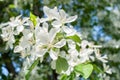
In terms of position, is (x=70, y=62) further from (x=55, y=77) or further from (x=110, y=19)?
(x=110, y=19)

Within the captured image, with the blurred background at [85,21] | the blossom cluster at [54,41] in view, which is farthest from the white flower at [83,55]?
the blurred background at [85,21]

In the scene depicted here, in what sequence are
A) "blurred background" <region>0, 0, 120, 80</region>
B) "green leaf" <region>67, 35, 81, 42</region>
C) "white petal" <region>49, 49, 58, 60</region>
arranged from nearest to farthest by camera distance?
"white petal" <region>49, 49, 58, 60</region>, "green leaf" <region>67, 35, 81, 42</region>, "blurred background" <region>0, 0, 120, 80</region>

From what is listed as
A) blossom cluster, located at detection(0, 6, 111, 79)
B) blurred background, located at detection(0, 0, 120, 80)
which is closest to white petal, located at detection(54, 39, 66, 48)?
blossom cluster, located at detection(0, 6, 111, 79)

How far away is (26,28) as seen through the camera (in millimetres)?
2178

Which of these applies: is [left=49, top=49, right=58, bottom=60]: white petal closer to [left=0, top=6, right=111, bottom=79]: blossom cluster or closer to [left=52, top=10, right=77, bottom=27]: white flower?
[left=0, top=6, right=111, bottom=79]: blossom cluster

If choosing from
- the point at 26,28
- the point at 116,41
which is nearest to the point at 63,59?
the point at 26,28

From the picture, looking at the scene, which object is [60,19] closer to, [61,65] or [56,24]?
[56,24]

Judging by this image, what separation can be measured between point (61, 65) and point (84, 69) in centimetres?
14

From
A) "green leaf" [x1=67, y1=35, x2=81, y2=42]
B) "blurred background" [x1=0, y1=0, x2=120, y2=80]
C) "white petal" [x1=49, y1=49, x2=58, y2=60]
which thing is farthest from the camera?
"blurred background" [x1=0, y1=0, x2=120, y2=80]

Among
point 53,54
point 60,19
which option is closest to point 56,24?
point 60,19

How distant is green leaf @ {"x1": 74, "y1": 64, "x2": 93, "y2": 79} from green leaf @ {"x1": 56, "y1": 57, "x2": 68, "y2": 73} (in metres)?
0.10

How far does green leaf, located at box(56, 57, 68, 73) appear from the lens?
1959 millimetres

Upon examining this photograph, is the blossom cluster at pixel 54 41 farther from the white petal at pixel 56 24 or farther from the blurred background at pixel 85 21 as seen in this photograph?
the blurred background at pixel 85 21

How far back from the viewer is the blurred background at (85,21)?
14.2 ft
